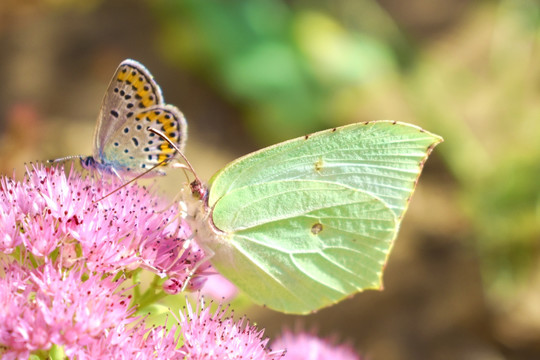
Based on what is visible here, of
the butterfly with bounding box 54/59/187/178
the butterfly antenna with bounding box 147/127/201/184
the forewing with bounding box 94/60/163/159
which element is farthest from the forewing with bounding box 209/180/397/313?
the forewing with bounding box 94/60/163/159

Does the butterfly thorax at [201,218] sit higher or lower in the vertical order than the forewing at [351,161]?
lower

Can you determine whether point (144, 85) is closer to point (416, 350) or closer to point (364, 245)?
point (364, 245)

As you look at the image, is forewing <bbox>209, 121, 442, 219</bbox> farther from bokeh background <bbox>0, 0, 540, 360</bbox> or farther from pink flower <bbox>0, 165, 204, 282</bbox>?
bokeh background <bbox>0, 0, 540, 360</bbox>

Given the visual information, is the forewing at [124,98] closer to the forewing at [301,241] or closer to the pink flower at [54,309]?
the forewing at [301,241]

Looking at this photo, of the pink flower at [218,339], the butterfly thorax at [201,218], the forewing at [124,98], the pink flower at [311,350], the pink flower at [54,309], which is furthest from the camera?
the pink flower at [311,350]

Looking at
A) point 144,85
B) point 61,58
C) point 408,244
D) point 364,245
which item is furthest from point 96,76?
point 364,245

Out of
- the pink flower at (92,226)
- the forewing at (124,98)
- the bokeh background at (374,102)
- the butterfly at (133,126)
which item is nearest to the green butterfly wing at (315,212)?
the pink flower at (92,226)

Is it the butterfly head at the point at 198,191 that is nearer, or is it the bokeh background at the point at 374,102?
the butterfly head at the point at 198,191
